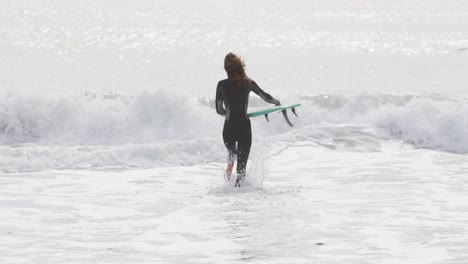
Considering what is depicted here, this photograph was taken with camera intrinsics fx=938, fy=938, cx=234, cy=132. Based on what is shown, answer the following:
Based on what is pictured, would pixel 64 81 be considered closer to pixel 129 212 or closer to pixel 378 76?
pixel 378 76

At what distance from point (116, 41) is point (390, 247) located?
39.5 metres

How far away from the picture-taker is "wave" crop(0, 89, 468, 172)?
17516 millimetres

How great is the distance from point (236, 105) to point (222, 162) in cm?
346

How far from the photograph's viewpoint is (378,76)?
33.2 m

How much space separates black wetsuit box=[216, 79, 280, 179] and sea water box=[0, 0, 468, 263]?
0.48 m

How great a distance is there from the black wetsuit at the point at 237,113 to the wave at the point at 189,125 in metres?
3.06

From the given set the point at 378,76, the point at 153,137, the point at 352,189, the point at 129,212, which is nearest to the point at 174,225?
the point at 129,212

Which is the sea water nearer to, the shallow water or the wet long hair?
the shallow water

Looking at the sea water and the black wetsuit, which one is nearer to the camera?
the sea water

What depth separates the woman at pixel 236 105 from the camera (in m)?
12.6

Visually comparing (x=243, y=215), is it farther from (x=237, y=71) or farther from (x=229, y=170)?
(x=237, y=71)

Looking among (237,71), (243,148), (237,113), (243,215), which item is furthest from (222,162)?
(243,215)

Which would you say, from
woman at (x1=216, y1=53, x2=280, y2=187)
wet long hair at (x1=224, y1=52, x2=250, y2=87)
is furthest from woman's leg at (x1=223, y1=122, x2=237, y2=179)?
wet long hair at (x1=224, y1=52, x2=250, y2=87)

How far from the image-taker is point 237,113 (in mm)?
12703
